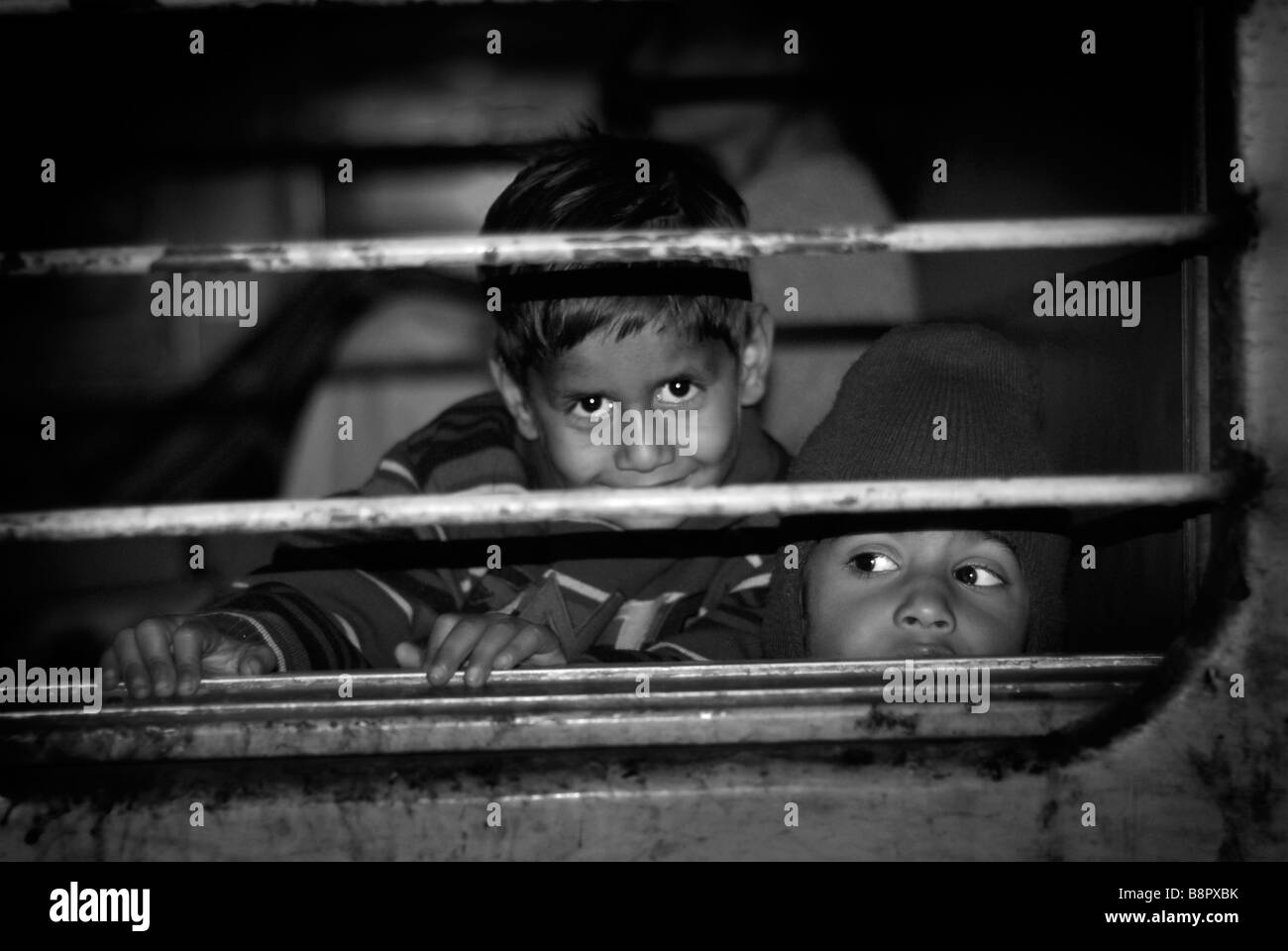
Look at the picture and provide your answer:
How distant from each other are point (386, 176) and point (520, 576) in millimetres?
1034

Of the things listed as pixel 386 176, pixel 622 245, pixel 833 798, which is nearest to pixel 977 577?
pixel 833 798

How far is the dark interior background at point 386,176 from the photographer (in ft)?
4.71

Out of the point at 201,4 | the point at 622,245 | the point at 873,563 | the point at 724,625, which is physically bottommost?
the point at 724,625

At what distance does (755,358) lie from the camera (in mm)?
1409

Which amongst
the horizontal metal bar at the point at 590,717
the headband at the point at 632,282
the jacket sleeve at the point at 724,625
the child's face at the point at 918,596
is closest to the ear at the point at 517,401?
the headband at the point at 632,282

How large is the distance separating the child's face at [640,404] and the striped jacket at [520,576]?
8 cm

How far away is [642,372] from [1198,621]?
74cm

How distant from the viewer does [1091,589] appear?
1.42 metres

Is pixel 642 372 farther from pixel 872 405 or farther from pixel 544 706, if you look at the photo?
pixel 544 706

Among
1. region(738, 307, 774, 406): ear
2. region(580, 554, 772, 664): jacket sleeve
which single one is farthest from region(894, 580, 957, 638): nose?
region(738, 307, 774, 406): ear

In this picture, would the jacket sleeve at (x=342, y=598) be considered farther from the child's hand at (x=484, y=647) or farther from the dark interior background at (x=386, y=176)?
the dark interior background at (x=386, y=176)

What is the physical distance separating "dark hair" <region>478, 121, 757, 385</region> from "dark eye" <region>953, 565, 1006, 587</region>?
46 centimetres

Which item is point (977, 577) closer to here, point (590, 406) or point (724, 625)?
point (724, 625)

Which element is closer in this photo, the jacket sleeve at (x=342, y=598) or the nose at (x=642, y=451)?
the jacket sleeve at (x=342, y=598)
